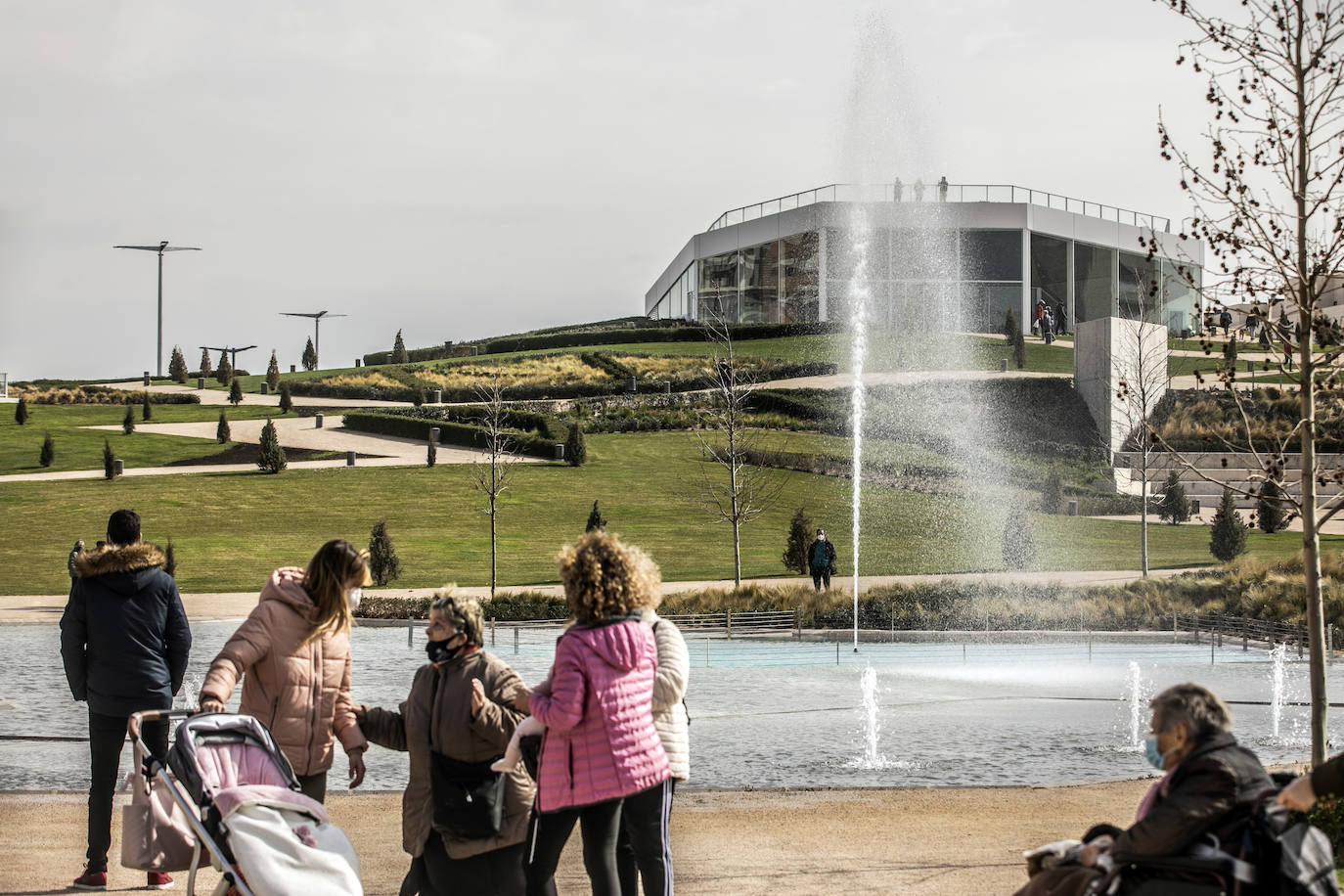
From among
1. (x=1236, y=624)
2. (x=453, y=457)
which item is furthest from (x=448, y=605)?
(x=453, y=457)

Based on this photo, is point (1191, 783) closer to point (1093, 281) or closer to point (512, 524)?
point (512, 524)

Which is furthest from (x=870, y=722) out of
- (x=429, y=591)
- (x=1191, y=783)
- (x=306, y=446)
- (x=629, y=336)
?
(x=629, y=336)

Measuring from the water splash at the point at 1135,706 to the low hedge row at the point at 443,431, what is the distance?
107 feet

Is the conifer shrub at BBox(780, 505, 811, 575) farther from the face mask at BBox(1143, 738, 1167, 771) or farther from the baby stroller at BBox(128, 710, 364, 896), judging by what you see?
the face mask at BBox(1143, 738, 1167, 771)

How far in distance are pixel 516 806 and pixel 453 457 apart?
4464cm

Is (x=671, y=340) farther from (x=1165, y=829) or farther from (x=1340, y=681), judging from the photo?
(x=1165, y=829)

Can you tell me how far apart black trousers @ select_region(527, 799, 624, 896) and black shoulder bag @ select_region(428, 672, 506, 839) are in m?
0.19

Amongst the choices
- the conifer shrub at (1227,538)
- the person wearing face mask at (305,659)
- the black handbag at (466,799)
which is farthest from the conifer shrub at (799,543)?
the black handbag at (466,799)

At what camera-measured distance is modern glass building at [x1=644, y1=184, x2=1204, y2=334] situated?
69250mm

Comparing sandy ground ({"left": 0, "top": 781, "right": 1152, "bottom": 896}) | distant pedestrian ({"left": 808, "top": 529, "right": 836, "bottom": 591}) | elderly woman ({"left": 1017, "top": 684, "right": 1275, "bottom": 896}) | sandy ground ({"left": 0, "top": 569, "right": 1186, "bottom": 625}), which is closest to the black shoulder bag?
sandy ground ({"left": 0, "top": 781, "right": 1152, "bottom": 896})

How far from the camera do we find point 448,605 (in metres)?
5.29

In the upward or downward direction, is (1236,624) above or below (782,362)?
below

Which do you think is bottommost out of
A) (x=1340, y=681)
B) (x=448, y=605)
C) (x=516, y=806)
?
(x=1340, y=681)

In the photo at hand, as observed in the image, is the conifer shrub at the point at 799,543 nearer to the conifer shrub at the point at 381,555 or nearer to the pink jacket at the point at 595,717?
the conifer shrub at the point at 381,555
